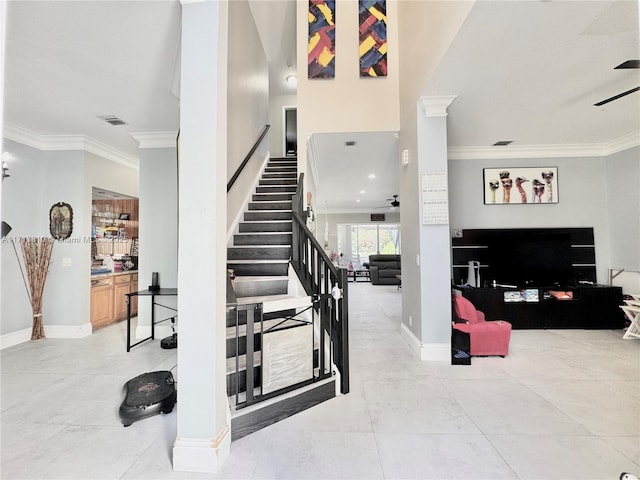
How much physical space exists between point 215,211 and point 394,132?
126 inches

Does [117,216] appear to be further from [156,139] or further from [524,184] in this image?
[524,184]

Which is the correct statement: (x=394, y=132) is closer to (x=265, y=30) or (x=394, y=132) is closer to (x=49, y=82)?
(x=265, y=30)

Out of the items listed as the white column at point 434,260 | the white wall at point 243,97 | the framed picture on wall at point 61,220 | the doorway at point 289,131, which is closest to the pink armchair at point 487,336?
the white column at point 434,260

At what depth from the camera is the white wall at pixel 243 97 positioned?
12.6 feet

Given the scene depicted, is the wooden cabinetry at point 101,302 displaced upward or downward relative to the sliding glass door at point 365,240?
downward

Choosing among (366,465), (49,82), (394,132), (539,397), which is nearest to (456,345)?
(539,397)

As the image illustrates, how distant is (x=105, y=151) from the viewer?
4984 millimetres

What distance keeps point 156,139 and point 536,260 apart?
19.8 feet

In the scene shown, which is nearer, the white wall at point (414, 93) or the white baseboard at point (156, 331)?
the white wall at point (414, 93)

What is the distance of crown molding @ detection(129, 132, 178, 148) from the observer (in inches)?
177

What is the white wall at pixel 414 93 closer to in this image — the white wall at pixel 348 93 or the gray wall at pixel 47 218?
the white wall at pixel 348 93

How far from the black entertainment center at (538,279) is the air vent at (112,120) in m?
5.14

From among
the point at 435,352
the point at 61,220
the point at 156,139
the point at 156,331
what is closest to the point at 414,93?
the point at 435,352

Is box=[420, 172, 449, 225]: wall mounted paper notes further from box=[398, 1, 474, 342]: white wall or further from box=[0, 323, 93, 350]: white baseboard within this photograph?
box=[0, 323, 93, 350]: white baseboard
